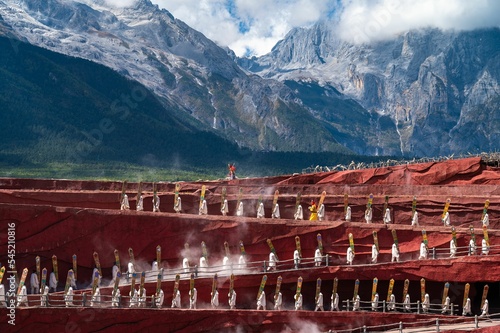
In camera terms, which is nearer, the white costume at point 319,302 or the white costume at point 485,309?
the white costume at point 485,309

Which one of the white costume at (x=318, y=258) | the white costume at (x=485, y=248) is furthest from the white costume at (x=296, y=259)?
the white costume at (x=485, y=248)

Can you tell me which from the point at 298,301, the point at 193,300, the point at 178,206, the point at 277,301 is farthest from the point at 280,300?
the point at 178,206

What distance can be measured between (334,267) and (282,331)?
221 inches

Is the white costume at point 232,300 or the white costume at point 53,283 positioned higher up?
the white costume at point 53,283

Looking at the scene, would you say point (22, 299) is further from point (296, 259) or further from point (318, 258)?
point (318, 258)

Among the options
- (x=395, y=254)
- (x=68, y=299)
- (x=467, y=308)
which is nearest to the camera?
(x=68, y=299)

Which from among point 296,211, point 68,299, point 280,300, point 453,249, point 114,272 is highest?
point 296,211

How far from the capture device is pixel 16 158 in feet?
630

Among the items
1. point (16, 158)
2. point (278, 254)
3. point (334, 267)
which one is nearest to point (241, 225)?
point (278, 254)

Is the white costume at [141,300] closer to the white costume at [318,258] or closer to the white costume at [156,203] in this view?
the white costume at [318,258]

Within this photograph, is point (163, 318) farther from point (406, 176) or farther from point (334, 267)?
point (406, 176)

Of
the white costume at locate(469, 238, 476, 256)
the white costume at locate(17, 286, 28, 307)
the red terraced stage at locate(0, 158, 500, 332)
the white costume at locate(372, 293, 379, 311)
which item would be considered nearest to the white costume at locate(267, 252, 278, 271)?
the red terraced stage at locate(0, 158, 500, 332)

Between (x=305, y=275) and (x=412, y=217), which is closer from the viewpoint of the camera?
(x=305, y=275)

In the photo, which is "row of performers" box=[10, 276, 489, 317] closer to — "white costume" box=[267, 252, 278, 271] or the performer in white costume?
"white costume" box=[267, 252, 278, 271]
